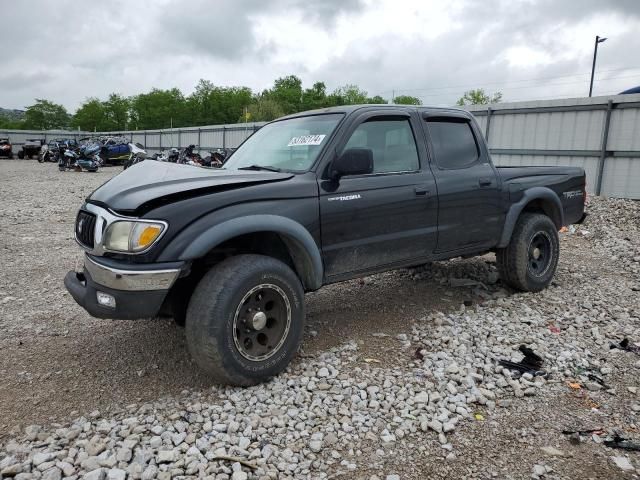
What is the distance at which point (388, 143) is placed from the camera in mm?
4262

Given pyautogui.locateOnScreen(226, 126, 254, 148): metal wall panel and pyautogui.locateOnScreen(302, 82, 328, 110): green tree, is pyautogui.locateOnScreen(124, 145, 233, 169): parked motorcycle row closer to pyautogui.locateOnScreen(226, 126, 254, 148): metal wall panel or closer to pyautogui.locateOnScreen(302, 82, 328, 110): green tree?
pyautogui.locateOnScreen(226, 126, 254, 148): metal wall panel

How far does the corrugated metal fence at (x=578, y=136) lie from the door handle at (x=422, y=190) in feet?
27.3

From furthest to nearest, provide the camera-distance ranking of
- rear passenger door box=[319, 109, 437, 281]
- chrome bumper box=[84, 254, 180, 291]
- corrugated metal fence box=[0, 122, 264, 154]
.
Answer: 1. corrugated metal fence box=[0, 122, 264, 154]
2. rear passenger door box=[319, 109, 437, 281]
3. chrome bumper box=[84, 254, 180, 291]

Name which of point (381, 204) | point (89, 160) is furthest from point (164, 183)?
point (89, 160)

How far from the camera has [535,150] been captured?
1212cm

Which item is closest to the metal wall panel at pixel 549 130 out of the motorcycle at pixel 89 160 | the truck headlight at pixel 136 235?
the truck headlight at pixel 136 235

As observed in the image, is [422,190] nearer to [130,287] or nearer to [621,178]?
[130,287]

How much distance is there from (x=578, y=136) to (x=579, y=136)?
0.07ft

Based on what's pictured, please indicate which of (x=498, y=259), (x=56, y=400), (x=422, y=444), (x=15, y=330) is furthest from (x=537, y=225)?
(x=15, y=330)

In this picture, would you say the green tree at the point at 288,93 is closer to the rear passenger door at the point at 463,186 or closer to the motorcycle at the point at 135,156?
the motorcycle at the point at 135,156

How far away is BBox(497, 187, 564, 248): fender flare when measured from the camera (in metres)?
5.07

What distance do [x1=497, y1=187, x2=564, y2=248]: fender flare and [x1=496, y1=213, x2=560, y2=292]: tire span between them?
0.15 meters

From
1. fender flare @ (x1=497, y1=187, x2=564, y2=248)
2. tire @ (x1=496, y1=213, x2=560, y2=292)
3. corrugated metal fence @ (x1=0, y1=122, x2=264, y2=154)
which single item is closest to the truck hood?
fender flare @ (x1=497, y1=187, x2=564, y2=248)

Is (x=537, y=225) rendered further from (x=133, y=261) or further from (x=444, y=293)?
(x=133, y=261)
